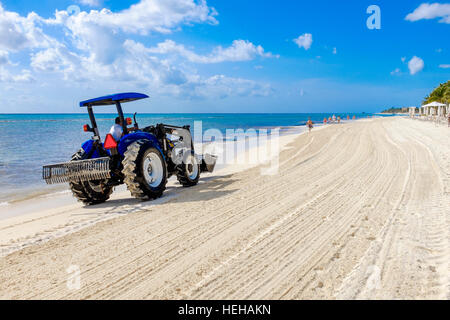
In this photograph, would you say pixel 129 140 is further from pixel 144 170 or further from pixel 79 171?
pixel 79 171

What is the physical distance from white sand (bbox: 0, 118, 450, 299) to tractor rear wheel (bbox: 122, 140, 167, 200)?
273 millimetres

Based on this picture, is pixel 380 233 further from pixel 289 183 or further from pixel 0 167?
pixel 0 167

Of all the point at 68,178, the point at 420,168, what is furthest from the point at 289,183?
the point at 68,178

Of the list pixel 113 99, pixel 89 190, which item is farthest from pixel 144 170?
pixel 113 99

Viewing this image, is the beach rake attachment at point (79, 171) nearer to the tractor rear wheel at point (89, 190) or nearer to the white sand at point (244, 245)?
the tractor rear wheel at point (89, 190)

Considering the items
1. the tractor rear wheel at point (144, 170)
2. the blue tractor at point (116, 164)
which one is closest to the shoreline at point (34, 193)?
the blue tractor at point (116, 164)

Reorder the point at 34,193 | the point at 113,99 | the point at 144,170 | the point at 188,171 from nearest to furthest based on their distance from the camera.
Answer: the point at 144,170 → the point at 113,99 → the point at 188,171 → the point at 34,193

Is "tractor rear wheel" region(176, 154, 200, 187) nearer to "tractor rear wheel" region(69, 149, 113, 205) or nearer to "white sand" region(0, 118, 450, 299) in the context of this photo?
"white sand" region(0, 118, 450, 299)

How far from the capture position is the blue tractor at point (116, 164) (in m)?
5.60

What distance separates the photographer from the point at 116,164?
5910mm

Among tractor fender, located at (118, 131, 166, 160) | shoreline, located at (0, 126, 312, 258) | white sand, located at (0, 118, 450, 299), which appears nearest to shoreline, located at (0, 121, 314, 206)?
shoreline, located at (0, 126, 312, 258)

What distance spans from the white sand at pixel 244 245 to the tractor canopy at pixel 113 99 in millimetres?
2156

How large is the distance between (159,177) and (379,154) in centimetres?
907

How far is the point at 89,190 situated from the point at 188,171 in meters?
2.47
